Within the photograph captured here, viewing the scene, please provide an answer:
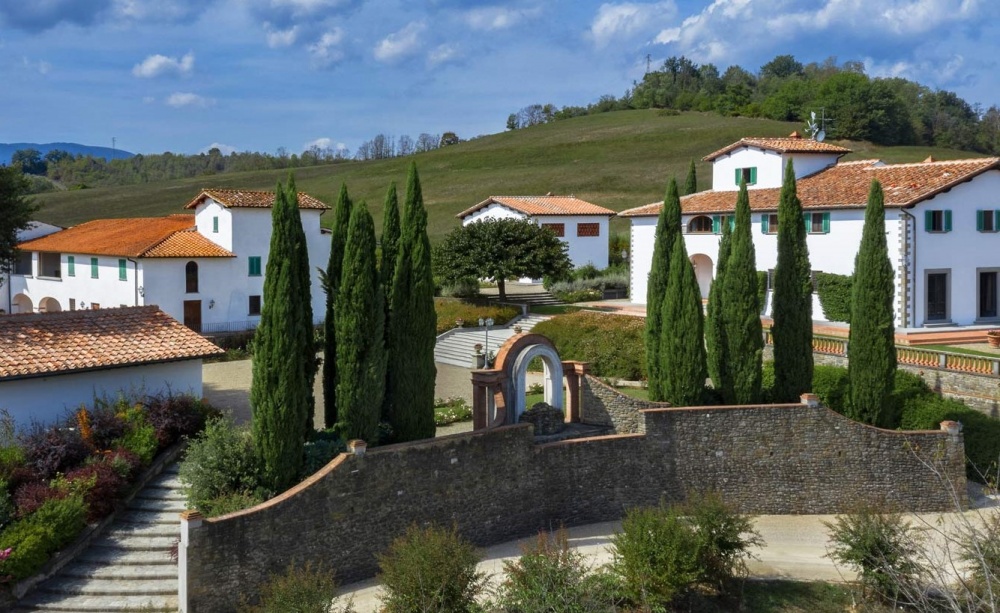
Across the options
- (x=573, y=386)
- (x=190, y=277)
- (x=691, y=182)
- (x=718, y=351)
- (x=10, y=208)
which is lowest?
(x=573, y=386)

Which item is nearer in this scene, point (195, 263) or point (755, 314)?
point (755, 314)

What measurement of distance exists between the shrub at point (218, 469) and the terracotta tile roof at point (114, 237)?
22494mm

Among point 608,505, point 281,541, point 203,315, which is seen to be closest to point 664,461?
point 608,505

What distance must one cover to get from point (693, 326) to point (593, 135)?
102 metres

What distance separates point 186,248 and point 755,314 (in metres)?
25.5

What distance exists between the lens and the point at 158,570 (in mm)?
19172

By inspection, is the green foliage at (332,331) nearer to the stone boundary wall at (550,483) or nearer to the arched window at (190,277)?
the stone boundary wall at (550,483)

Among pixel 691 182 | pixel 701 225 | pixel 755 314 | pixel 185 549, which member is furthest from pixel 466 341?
pixel 185 549

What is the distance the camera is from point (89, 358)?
23359 millimetres

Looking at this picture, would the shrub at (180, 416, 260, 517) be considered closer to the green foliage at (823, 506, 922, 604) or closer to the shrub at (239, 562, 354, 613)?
the shrub at (239, 562, 354, 613)

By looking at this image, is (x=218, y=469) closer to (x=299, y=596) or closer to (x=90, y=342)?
(x=299, y=596)

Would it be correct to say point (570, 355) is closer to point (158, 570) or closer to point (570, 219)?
point (158, 570)

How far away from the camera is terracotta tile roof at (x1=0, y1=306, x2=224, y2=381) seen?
22.6 meters

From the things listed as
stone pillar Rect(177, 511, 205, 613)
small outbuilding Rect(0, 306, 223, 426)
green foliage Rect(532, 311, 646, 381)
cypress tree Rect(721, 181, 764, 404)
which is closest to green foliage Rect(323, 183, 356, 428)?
small outbuilding Rect(0, 306, 223, 426)
